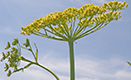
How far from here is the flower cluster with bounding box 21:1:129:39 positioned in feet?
26.3

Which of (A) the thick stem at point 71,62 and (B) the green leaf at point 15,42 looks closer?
(B) the green leaf at point 15,42

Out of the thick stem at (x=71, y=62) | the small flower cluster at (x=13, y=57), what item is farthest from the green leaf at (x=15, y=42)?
the thick stem at (x=71, y=62)

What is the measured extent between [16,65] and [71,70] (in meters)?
2.20

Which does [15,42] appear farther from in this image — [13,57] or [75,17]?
[75,17]

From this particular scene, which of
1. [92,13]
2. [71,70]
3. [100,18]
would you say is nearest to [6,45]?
[71,70]

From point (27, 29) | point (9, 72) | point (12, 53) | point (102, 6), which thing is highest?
point (102, 6)

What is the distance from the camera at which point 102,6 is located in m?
8.73

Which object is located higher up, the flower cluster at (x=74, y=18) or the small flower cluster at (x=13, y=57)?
the flower cluster at (x=74, y=18)

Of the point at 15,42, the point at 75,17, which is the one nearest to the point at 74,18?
the point at 75,17

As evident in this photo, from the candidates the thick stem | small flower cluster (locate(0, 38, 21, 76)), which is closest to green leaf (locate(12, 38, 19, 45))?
small flower cluster (locate(0, 38, 21, 76))

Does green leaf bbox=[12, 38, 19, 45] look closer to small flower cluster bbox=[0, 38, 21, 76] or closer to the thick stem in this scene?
small flower cluster bbox=[0, 38, 21, 76]

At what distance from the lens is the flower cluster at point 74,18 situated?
8.03 m

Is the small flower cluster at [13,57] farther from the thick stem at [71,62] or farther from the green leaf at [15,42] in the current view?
the thick stem at [71,62]

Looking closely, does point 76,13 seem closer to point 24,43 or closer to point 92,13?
point 92,13
